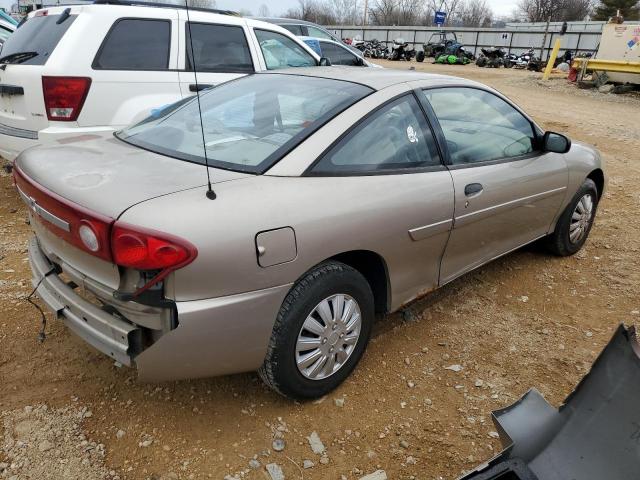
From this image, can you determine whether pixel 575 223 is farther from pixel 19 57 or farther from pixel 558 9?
pixel 558 9

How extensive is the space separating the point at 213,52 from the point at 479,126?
3.32 meters

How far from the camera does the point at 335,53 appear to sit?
10406mm

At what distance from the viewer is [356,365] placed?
109 inches

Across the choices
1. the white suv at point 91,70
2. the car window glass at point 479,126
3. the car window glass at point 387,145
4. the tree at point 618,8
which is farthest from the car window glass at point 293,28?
the tree at point 618,8

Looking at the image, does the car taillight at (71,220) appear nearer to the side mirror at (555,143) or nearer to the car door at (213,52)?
the side mirror at (555,143)

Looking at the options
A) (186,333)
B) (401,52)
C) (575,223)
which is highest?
(186,333)

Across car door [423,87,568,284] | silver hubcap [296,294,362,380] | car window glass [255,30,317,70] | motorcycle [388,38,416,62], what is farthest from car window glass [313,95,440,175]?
motorcycle [388,38,416,62]

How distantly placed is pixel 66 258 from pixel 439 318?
2.29m

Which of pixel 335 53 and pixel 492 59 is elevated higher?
pixel 335 53

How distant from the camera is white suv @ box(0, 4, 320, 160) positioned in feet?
14.2

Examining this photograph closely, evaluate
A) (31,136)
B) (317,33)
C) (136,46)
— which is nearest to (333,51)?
(317,33)

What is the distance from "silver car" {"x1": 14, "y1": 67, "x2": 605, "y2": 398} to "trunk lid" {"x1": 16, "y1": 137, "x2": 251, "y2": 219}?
10 millimetres

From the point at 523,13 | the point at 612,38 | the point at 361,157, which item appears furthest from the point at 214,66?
the point at 523,13

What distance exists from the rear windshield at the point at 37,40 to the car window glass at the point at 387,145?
326cm
